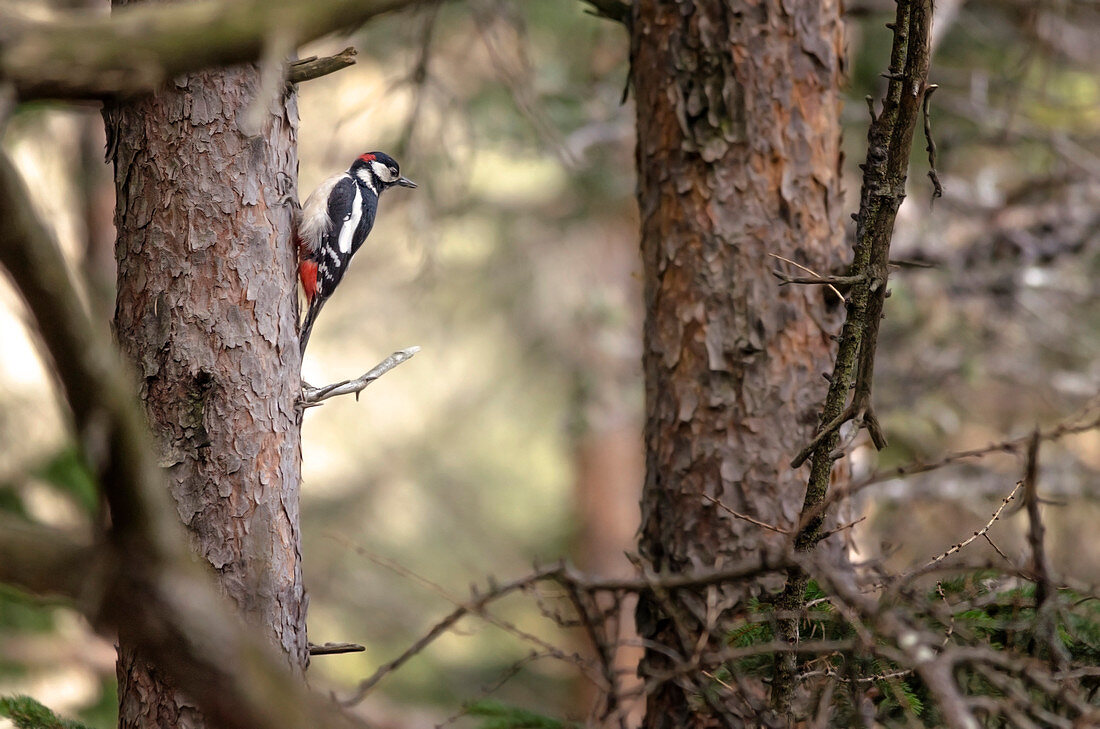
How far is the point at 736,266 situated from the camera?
106 inches

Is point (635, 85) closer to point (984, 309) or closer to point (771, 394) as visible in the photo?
point (771, 394)

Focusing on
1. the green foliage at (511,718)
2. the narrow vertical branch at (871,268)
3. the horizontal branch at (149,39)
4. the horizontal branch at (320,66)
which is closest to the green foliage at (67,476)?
the green foliage at (511,718)

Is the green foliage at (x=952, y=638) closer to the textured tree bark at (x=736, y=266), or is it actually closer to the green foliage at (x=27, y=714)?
the textured tree bark at (x=736, y=266)

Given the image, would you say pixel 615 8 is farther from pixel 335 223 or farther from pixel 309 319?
pixel 309 319

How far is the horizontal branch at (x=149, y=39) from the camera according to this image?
1.28 m

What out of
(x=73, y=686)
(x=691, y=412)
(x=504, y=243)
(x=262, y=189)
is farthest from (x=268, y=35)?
(x=504, y=243)

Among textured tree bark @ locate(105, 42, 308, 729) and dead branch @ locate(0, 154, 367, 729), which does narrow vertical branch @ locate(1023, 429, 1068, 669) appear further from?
textured tree bark @ locate(105, 42, 308, 729)

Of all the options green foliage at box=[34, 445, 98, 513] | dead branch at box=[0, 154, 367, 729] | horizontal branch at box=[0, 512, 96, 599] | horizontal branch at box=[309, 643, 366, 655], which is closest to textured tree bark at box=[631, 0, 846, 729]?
horizontal branch at box=[309, 643, 366, 655]

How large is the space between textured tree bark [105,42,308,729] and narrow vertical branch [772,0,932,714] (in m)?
1.13

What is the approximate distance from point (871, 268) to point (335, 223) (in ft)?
6.95

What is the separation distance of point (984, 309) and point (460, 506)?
20.7ft

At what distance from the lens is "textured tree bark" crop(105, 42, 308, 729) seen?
2.02 metres

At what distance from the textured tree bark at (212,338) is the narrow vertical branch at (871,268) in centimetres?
113

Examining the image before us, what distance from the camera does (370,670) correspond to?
919 centimetres
